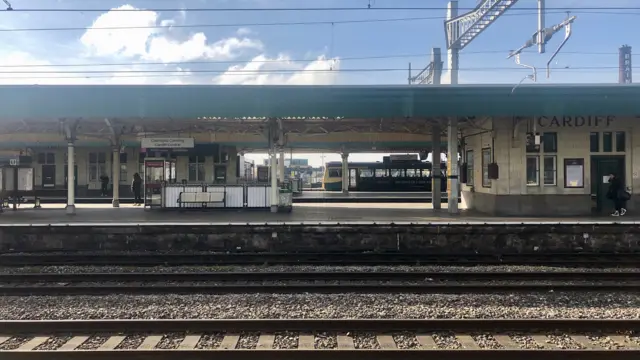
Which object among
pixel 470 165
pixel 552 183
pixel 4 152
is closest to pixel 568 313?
pixel 552 183

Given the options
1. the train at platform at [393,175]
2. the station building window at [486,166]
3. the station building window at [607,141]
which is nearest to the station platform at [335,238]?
the station building window at [607,141]

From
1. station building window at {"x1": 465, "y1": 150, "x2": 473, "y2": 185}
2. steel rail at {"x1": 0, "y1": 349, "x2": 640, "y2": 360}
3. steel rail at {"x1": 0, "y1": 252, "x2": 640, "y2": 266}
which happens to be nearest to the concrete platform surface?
steel rail at {"x1": 0, "y1": 252, "x2": 640, "y2": 266}

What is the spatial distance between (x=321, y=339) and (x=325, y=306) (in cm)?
136

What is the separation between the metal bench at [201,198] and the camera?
16906 mm

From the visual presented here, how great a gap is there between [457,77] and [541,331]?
54.4 ft

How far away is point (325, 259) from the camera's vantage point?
10.2m

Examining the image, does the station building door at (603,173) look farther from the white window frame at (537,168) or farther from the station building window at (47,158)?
the station building window at (47,158)

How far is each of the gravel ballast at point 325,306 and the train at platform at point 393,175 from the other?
22662 millimetres

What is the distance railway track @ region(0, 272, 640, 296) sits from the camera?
24.1 feet

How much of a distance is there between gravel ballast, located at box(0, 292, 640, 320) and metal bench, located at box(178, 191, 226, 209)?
32.3ft

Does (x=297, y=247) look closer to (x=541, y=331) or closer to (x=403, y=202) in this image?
(x=541, y=331)

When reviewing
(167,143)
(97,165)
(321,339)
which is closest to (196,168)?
(97,165)

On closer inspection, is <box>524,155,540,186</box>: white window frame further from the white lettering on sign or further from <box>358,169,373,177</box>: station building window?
<box>358,169,373,177</box>: station building window

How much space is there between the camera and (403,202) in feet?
75.7
